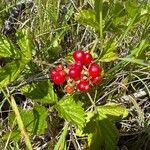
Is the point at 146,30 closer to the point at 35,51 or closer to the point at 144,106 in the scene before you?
the point at 144,106

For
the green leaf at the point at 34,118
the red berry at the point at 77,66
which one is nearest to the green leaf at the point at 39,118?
the green leaf at the point at 34,118

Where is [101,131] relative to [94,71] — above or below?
below

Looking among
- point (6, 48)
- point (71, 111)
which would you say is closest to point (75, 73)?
point (71, 111)

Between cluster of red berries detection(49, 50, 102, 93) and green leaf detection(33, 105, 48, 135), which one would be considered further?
green leaf detection(33, 105, 48, 135)

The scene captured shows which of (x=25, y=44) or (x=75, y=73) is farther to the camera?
(x=25, y=44)

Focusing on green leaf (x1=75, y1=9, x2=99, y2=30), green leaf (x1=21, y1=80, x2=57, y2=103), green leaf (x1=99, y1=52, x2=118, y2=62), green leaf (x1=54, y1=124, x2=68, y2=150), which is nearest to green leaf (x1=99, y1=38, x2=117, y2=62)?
green leaf (x1=99, y1=52, x2=118, y2=62)

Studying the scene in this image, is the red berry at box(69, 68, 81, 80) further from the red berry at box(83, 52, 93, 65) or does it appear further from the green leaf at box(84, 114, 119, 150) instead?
the green leaf at box(84, 114, 119, 150)

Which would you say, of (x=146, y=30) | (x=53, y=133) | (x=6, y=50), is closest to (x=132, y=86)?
(x=146, y=30)

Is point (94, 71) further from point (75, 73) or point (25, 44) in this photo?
point (25, 44)
